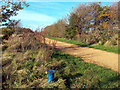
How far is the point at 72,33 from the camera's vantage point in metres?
16.4

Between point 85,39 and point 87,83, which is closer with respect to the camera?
point 87,83

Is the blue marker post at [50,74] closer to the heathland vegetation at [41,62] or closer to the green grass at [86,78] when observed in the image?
A: the heathland vegetation at [41,62]

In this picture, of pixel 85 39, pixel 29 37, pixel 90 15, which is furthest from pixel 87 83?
pixel 90 15

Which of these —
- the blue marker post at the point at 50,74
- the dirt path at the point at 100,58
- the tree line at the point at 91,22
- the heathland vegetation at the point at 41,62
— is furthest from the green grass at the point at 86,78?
the tree line at the point at 91,22

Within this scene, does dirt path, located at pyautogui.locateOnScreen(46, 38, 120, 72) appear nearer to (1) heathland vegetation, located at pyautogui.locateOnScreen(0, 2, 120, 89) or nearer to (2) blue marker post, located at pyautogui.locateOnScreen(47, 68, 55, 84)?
(1) heathland vegetation, located at pyautogui.locateOnScreen(0, 2, 120, 89)

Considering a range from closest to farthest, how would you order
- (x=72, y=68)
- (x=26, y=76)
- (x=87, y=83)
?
1. (x=87, y=83)
2. (x=26, y=76)
3. (x=72, y=68)

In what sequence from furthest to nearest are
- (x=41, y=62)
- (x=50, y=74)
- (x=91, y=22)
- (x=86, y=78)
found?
(x=91, y=22), (x=41, y=62), (x=86, y=78), (x=50, y=74)

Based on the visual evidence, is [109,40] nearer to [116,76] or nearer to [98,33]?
[98,33]

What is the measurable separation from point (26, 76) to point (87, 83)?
182 cm

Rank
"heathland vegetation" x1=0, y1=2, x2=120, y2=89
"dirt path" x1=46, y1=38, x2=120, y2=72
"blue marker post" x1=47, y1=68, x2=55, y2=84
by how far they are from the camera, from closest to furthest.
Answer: "blue marker post" x1=47, y1=68, x2=55, y2=84, "heathland vegetation" x1=0, y1=2, x2=120, y2=89, "dirt path" x1=46, y1=38, x2=120, y2=72

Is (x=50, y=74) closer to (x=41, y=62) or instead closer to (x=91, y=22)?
(x=41, y=62)

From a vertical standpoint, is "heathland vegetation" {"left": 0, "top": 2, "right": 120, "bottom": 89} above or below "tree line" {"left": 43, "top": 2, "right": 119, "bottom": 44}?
below

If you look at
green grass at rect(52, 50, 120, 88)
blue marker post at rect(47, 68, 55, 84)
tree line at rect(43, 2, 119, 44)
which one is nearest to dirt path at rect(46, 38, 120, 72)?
green grass at rect(52, 50, 120, 88)

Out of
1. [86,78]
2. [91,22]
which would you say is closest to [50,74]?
[86,78]
